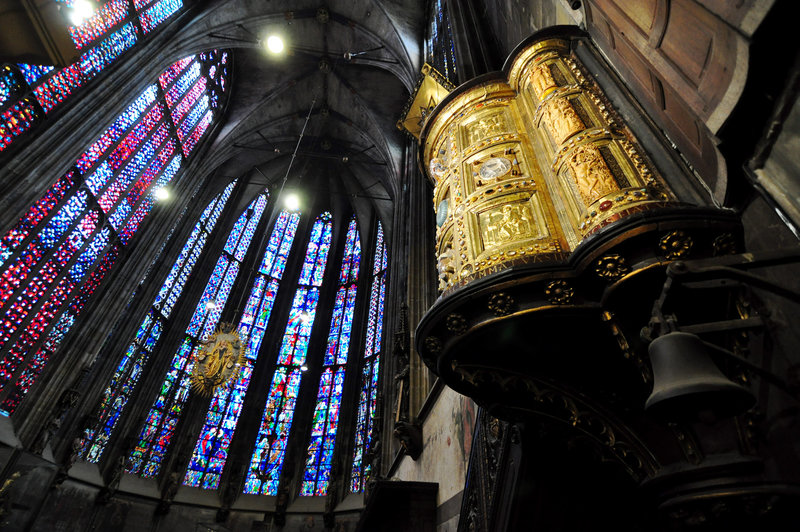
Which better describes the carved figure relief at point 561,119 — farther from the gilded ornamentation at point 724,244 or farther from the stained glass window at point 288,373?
the stained glass window at point 288,373

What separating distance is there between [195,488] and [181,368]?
12.5ft

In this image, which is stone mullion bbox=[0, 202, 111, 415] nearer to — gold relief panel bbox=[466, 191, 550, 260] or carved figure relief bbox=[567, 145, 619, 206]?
gold relief panel bbox=[466, 191, 550, 260]

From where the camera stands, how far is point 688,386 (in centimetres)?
135

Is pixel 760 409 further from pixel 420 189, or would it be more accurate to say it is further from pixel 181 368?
pixel 181 368

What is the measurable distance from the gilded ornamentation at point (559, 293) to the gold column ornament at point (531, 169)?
16cm

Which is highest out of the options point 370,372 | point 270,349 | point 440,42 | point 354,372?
point 440,42

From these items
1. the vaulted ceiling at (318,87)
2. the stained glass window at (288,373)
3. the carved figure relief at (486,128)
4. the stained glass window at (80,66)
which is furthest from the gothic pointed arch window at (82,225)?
the carved figure relief at (486,128)

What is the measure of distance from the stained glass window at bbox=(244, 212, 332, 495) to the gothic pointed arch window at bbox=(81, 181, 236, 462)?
429 cm

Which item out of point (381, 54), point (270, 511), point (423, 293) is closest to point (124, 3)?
point (381, 54)

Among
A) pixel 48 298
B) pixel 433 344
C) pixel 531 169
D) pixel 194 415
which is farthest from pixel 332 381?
pixel 531 169

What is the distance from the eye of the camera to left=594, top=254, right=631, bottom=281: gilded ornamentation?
1977 millimetres

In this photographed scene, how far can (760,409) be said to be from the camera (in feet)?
5.90

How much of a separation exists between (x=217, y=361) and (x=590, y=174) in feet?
32.3

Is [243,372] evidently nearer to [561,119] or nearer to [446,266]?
[446,266]
